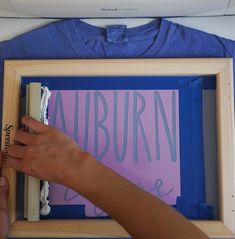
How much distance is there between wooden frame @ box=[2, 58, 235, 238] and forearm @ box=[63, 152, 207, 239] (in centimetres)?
16

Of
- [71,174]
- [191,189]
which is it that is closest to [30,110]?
[71,174]

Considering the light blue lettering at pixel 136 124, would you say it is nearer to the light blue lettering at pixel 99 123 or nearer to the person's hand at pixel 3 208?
the light blue lettering at pixel 99 123

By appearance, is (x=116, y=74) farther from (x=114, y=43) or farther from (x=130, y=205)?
(x=130, y=205)

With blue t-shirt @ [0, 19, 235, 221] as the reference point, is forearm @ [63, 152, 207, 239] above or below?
below

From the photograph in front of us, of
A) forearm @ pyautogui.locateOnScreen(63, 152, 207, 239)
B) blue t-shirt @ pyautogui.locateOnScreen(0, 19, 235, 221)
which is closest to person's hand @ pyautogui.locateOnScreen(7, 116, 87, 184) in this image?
forearm @ pyautogui.locateOnScreen(63, 152, 207, 239)

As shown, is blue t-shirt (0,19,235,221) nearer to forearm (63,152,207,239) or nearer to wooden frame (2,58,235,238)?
wooden frame (2,58,235,238)

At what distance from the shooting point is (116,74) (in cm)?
57

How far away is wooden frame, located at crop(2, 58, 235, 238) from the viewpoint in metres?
0.54

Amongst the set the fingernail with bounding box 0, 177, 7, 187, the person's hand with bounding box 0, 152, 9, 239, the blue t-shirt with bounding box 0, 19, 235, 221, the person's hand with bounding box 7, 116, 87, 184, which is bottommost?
the person's hand with bounding box 0, 152, 9, 239

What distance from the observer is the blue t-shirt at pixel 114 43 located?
58 centimetres

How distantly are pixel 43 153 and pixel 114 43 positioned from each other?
237 millimetres

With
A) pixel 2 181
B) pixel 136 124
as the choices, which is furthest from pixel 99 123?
pixel 2 181

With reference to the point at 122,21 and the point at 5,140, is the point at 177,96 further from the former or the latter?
the point at 5,140

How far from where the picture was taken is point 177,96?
569mm
